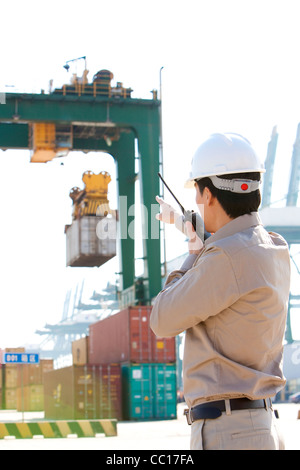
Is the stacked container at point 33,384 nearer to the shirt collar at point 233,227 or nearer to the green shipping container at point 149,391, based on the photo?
the green shipping container at point 149,391

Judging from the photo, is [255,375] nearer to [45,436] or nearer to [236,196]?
[236,196]

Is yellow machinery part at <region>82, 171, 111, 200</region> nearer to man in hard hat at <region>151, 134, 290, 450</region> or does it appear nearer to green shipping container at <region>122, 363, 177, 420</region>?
green shipping container at <region>122, 363, 177, 420</region>

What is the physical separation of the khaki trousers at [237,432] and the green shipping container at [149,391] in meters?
27.6

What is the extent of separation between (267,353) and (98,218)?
107 feet

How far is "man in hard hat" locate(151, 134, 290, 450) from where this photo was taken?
8.55ft

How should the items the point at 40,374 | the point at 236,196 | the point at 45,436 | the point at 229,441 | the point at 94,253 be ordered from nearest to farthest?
the point at 229,441
the point at 236,196
the point at 45,436
the point at 94,253
the point at 40,374

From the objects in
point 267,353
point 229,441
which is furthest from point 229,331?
point 229,441

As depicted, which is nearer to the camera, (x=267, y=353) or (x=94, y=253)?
(x=267, y=353)

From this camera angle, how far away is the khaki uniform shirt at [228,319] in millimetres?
2633

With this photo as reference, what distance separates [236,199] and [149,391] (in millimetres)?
28068

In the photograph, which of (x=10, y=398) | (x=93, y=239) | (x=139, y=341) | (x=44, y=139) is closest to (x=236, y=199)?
(x=139, y=341)

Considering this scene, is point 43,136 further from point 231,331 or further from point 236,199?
point 231,331

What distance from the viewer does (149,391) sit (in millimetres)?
30219
